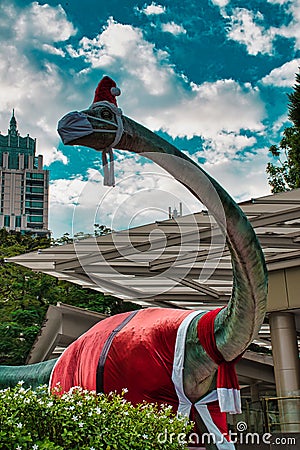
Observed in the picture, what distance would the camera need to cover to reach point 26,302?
21.1 m

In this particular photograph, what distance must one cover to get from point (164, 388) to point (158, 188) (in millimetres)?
1796

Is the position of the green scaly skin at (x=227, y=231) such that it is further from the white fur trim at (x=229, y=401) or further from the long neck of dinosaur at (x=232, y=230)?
the white fur trim at (x=229, y=401)

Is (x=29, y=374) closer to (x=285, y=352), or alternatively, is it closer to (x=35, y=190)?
(x=285, y=352)

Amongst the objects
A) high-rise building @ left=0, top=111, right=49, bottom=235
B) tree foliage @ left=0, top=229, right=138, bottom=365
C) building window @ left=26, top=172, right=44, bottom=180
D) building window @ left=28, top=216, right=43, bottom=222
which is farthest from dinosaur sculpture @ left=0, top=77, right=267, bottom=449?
building window @ left=28, top=216, right=43, bottom=222

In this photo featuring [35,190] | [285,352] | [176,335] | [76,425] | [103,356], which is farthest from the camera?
[35,190]

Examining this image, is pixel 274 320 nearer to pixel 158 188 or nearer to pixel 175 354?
pixel 175 354

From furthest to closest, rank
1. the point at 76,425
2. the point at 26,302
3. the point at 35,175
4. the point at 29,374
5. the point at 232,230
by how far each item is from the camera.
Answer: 1. the point at 35,175
2. the point at 26,302
3. the point at 29,374
4. the point at 232,230
5. the point at 76,425

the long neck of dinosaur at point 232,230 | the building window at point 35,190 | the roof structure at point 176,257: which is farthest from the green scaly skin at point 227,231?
the building window at point 35,190

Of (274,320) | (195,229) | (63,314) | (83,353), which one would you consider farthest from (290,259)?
(83,353)

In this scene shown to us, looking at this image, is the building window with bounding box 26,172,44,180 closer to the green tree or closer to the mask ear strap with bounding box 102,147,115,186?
the green tree

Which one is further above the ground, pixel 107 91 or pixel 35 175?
pixel 35 175

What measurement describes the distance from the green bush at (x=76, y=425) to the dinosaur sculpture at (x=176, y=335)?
0.68 m

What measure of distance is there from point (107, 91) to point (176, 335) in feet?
7.31

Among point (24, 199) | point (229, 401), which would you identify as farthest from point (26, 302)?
point (24, 199)
